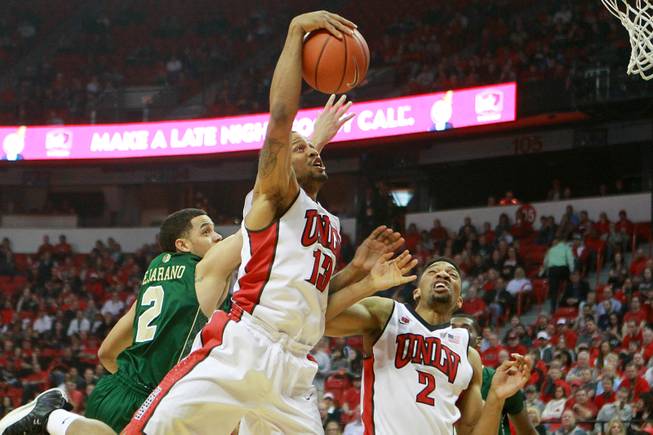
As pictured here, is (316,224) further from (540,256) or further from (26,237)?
(26,237)

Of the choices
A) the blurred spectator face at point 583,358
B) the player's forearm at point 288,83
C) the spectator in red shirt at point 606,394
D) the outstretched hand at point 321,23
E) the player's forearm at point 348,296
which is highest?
the outstretched hand at point 321,23

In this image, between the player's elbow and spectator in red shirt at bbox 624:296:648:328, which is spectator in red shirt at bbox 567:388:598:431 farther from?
the player's elbow

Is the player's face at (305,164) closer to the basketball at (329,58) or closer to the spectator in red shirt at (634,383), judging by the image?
the basketball at (329,58)

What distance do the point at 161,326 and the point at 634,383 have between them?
21.2 feet

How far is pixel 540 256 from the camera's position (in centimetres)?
1605

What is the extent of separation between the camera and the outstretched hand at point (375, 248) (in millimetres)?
4281

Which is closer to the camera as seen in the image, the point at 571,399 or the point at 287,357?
the point at 287,357

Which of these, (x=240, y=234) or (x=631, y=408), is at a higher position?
(x=240, y=234)

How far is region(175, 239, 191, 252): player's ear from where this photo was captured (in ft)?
15.9

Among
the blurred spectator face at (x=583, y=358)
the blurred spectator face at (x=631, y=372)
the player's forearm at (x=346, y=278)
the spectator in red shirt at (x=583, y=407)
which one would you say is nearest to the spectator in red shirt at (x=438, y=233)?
the blurred spectator face at (x=583, y=358)

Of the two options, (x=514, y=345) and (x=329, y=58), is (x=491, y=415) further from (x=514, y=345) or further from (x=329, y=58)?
(x=514, y=345)

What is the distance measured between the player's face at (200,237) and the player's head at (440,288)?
3.45ft

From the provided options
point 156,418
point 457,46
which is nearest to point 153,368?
point 156,418

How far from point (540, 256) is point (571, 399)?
21.4ft
